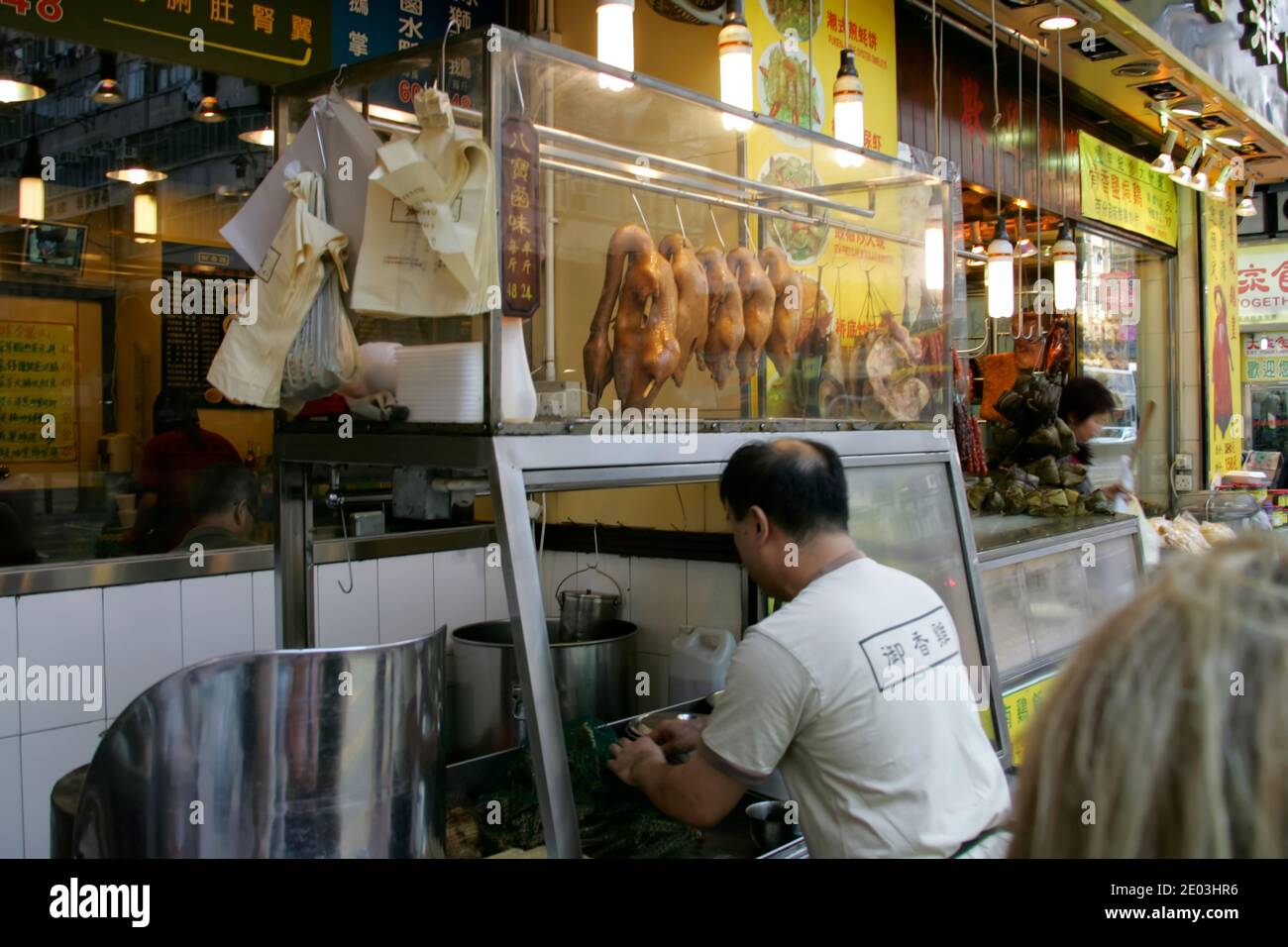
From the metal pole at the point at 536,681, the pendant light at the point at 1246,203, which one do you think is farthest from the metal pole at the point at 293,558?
the pendant light at the point at 1246,203

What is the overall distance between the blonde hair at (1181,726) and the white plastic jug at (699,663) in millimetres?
2752

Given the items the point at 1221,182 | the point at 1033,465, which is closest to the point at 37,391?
the point at 1033,465

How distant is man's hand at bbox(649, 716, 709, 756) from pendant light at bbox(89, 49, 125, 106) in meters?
2.82

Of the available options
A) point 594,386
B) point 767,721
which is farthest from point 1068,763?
point 594,386

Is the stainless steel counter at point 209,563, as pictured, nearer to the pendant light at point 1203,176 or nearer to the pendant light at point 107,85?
the pendant light at point 107,85

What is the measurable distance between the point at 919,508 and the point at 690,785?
1.80m

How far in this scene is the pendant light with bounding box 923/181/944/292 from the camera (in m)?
3.85

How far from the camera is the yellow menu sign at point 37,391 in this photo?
133 inches

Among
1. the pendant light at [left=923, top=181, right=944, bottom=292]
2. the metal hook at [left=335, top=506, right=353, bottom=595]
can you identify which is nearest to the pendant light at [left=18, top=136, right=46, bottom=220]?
→ the metal hook at [left=335, top=506, right=353, bottom=595]

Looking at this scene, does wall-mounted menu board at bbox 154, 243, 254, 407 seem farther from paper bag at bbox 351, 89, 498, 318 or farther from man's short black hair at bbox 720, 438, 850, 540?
man's short black hair at bbox 720, 438, 850, 540

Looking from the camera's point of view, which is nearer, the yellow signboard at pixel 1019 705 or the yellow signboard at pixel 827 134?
the yellow signboard at pixel 827 134

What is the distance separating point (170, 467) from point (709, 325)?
2.03 metres

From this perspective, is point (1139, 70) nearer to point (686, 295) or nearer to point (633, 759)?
point (686, 295)

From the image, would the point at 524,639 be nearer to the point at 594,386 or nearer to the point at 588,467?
the point at 588,467
